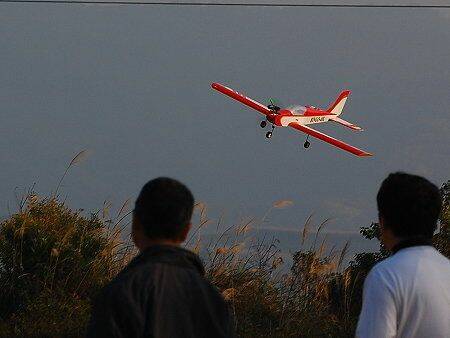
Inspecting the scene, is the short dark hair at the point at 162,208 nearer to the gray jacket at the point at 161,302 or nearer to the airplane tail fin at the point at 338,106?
the gray jacket at the point at 161,302

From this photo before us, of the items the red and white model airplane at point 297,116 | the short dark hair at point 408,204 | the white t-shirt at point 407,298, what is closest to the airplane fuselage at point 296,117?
the red and white model airplane at point 297,116

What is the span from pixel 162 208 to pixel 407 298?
1.00m

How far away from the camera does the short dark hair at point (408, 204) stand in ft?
13.6

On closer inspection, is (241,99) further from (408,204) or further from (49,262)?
(408,204)

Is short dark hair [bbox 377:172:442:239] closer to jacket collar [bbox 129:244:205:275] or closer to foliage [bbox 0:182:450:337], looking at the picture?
jacket collar [bbox 129:244:205:275]

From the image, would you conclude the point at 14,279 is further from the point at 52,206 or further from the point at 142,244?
the point at 142,244

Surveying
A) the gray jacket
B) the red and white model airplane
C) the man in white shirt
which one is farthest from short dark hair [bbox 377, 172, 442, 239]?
the red and white model airplane

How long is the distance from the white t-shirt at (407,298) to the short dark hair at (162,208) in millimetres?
765

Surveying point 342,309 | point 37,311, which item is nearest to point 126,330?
point 37,311

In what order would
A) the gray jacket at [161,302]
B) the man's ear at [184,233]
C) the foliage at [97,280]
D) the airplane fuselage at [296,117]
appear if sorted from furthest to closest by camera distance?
1. the airplane fuselage at [296,117]
2. the foliage at [97,280]
3. the man's ear at [184,233]
4. the gray jacket at [161,302]

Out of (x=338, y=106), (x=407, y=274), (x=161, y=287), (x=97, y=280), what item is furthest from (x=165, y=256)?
(x=338, y=106)

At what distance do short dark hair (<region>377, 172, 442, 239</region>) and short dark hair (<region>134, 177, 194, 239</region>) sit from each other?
85 cm

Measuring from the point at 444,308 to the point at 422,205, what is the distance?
41 centimetres

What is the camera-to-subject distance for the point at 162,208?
382 cm
